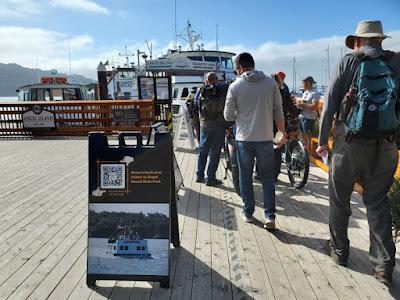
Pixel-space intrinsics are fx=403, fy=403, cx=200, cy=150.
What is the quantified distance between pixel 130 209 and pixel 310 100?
5658mm

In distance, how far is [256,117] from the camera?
445 cm

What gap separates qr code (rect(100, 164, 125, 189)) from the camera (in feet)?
10.6

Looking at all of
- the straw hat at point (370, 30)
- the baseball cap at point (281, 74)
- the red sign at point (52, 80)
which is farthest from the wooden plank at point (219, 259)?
the red sign at point (52, 80)

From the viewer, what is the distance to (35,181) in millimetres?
7211

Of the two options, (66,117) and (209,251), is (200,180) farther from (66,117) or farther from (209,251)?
(66,117)

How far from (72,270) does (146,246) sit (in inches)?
34.1

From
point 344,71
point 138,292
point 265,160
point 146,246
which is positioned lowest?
point 138,292

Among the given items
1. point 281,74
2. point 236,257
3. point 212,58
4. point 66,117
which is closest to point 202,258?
point 236,257

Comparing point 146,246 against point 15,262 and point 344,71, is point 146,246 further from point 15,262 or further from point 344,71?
point 344,71

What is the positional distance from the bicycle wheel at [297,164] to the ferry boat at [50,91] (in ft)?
49.3

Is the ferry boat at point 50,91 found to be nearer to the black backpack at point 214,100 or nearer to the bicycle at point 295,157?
the black backpack at point 214,100

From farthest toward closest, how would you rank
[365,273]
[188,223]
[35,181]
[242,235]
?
[35,181], [188,223], [242,235], [365,273]

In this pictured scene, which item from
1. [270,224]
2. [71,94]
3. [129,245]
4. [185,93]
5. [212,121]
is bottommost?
[270,224]

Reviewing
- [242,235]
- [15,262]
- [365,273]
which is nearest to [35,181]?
[15,262]
